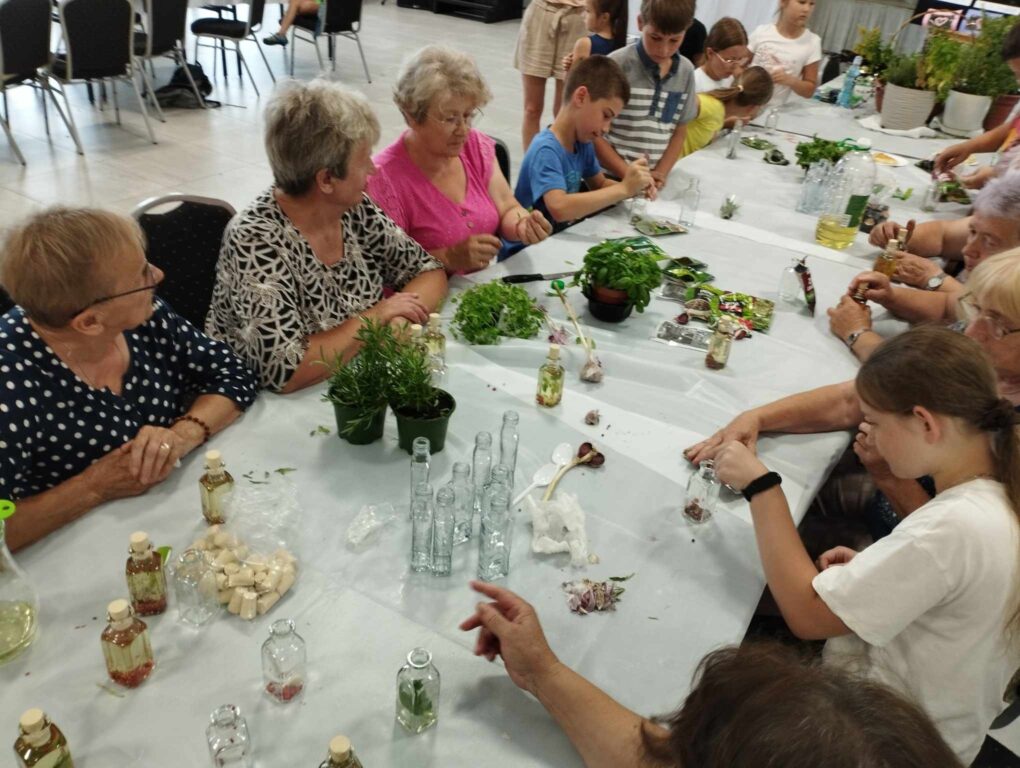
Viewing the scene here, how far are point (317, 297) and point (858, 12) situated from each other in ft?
32.5

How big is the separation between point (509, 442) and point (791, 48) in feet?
14.8

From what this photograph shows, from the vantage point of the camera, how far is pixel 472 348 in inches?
83.7

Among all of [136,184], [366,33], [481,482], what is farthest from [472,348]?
[366,33]

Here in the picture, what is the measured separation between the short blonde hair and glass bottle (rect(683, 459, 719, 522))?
1235 millimetres

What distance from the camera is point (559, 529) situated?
1.52 metres

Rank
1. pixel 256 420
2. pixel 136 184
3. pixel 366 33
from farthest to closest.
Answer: pixel 366 33 < pixel 136 184 < pixel 256 420

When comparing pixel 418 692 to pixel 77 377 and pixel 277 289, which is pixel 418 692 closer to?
pixel 77 377

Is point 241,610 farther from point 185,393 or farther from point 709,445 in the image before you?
point 709,445

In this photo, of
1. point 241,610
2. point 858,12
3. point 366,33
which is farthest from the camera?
point 366,33

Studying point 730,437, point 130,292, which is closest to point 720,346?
point 730,437

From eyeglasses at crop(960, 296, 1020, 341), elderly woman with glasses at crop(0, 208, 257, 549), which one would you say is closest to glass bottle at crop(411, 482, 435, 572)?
elderly woman with glasses at crop(0, 208, 257, 549)

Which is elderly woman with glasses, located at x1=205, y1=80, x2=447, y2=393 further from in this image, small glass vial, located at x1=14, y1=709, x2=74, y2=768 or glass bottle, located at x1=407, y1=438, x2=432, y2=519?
small glass vial, located at x1=14, y1=709, x2=74, y2=768

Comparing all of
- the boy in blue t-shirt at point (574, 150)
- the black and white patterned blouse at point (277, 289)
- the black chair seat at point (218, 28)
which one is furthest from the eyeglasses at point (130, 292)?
the black chair seat at point (218, 28)

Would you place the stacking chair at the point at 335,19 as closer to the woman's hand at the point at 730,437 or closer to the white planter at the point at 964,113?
the white planter at the point at 964,113
